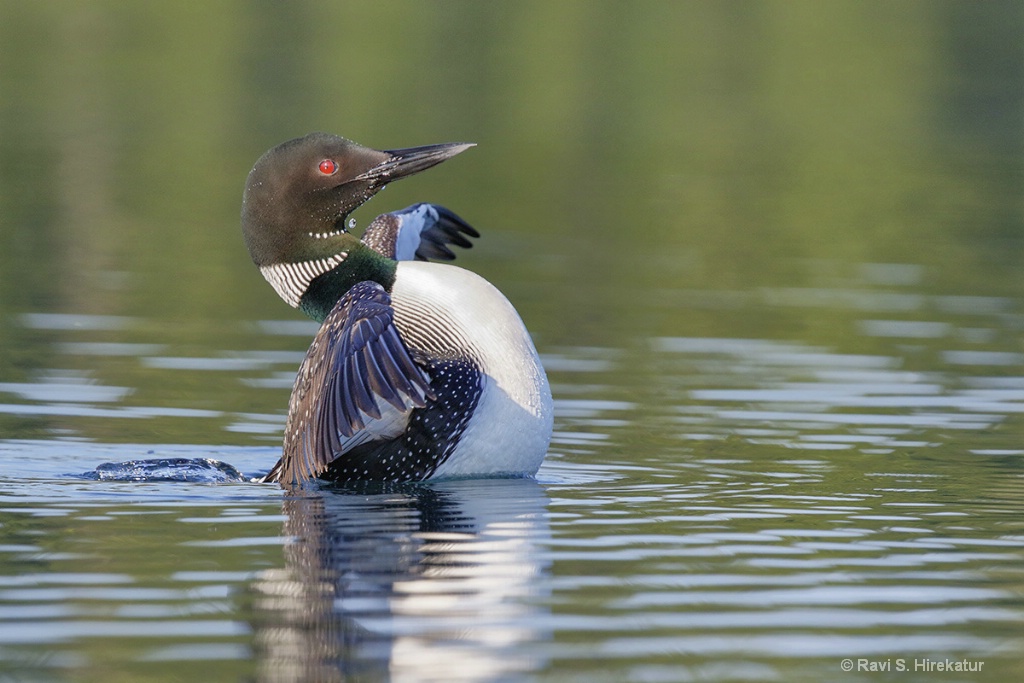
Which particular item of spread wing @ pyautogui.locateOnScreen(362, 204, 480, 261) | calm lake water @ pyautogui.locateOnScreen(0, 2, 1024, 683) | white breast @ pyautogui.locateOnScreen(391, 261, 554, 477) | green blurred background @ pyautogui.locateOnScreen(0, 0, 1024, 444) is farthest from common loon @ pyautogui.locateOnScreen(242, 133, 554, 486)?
green blurred background @ pyautogui.locateOnScreen(0, 0, 1024, 444)

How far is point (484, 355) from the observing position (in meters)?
6.64

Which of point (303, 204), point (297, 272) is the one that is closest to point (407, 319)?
point (297, 272)

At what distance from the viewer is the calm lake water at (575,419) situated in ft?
15.2

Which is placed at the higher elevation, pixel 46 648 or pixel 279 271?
pixel 279 271

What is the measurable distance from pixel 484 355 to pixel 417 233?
1.28 meters

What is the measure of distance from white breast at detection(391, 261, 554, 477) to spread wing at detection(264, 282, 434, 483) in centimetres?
34

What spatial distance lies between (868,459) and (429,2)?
37.5 meters

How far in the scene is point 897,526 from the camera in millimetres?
5965

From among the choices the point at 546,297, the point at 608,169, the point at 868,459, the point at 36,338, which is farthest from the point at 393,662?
the point at 608,169

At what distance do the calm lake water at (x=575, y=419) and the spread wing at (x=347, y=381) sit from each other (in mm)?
209

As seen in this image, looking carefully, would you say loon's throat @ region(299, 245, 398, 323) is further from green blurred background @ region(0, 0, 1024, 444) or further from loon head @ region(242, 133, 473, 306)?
green blurred background @ region(0, 0, 1024, 444)

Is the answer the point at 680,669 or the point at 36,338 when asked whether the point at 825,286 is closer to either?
the point at 36,338

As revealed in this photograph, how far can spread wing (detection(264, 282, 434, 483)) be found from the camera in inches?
237

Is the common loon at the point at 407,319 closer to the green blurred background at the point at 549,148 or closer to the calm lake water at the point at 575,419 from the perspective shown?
the calm lake water at the point at 575,419
